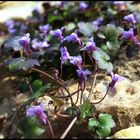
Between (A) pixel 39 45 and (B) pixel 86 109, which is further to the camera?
(A) pixel 39 45

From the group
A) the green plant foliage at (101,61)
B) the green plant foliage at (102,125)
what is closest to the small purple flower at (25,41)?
the green plant foliage at (101,61)

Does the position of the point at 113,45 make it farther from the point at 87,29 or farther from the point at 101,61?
the point at 101,61

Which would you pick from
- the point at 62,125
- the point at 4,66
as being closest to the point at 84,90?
the point at 62,125

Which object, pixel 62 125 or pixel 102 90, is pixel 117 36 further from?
pixel 62 125

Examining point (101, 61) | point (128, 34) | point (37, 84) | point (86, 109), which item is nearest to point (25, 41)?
point (37, 84)

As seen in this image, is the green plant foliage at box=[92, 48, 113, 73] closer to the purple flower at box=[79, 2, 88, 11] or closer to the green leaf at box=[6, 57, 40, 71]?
the green leaf at box=[6, 57, 40, 71]

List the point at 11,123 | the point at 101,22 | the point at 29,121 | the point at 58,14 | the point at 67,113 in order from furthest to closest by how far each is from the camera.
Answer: the point at 58,14 → the point at 101,22 → the point at 11,123 → the point at 67,113 → the point at 29,121
